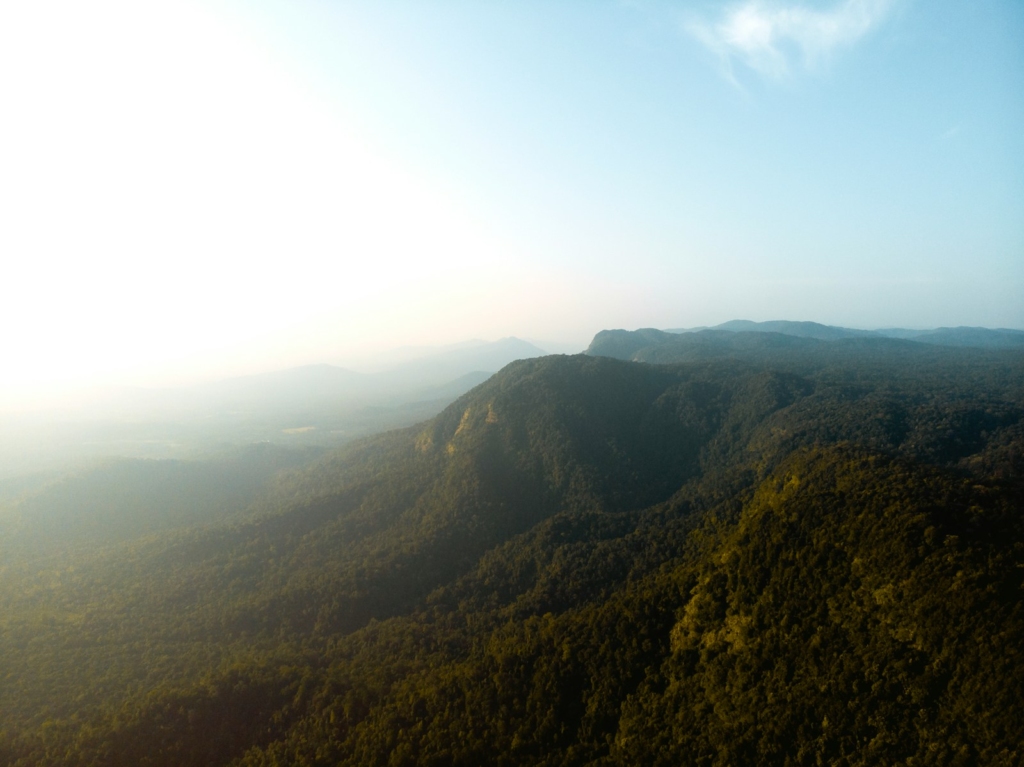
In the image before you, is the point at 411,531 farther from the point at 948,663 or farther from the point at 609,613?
the point at 948,663

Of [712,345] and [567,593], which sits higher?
[712,345]

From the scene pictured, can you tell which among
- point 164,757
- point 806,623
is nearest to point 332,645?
point 164,757

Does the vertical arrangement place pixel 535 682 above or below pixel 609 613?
below

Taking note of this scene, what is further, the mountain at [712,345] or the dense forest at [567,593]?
the mountain at [712,345]

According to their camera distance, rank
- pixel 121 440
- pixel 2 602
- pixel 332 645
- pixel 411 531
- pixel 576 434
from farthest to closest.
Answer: pixel 121 440 < pixel 576 434 < pixel 411 531 < pixel 2 602 < pixel 332 645

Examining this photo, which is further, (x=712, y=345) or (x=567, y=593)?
(x=712, y=345)

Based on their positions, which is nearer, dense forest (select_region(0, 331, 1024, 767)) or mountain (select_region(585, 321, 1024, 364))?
dense forest (select_region(0, 331, 1024, 767))

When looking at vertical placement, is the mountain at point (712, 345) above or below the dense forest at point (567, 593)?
above

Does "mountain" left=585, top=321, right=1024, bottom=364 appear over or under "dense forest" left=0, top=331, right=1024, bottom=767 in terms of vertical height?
over
